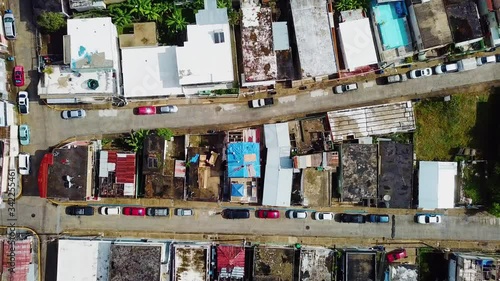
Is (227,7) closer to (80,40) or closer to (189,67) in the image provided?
(189,67)

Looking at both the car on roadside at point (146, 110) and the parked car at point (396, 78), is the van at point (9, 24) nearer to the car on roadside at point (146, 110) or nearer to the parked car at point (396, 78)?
the car on roadside at point (146, 110)

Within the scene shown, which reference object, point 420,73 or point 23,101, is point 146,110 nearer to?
point 23,101

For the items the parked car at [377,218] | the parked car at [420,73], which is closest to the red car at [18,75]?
the parked car at [377,218]

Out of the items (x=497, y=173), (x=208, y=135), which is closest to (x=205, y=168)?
(x=208, y=135)

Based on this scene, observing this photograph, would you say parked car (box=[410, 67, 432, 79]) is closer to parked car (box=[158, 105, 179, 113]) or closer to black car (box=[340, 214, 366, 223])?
black car (box=[340, 214, 366, 223])

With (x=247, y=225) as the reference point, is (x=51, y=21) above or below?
above

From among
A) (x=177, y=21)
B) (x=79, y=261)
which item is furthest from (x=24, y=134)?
(x=177, y=21)

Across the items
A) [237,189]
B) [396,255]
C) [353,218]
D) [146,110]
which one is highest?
[146,110]
